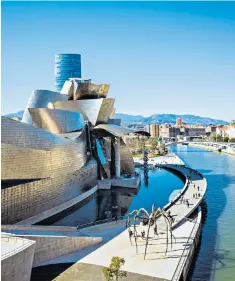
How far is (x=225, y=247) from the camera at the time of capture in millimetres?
22266

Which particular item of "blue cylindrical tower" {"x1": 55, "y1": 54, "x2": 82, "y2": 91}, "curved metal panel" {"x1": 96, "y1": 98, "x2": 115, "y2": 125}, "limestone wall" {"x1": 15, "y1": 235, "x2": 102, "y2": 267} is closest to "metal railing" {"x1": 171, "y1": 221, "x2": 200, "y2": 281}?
"limestone wall" {"x1": 15, "y1": 235, "x2": 102, "y2": 267}

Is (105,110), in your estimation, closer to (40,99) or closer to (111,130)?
(111,130)

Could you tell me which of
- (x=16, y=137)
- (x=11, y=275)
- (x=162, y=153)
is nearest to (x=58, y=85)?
(x=162, y=153)

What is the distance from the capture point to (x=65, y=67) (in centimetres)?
15212

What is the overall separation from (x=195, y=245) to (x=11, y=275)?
11.2 meters

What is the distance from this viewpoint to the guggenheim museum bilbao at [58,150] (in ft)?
77.8

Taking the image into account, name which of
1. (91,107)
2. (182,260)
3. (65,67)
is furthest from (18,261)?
(65,67)

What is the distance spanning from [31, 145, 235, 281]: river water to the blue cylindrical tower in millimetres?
107803

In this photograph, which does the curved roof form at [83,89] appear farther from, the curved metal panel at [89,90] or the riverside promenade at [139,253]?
the riverside promenade at [139,253]

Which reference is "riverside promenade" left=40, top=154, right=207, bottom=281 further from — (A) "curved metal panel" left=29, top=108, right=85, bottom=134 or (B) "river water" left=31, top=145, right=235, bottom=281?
(A) "curved metal panel" left=29, top=108, right=85, bottom=134

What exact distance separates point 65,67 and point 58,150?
5026 inches

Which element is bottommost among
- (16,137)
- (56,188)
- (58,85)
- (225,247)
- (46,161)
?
(225,247)

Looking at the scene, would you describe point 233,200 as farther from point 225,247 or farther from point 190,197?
point 225,247

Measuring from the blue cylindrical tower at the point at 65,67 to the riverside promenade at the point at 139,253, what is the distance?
430 ft
